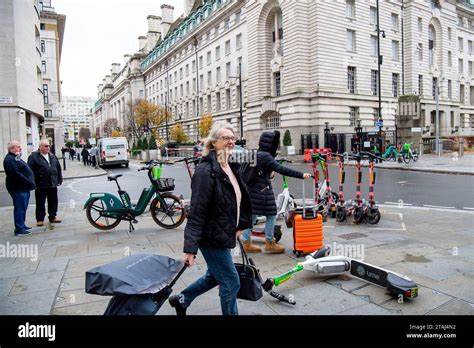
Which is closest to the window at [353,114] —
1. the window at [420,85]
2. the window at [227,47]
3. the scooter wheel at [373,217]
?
the window at [420,85]

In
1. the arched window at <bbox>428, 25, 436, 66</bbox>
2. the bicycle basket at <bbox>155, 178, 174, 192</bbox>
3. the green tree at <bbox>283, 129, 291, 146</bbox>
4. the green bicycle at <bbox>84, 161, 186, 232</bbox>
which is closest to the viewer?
the green bicycle at <bbox>84, 161, 186, 232</bbox>

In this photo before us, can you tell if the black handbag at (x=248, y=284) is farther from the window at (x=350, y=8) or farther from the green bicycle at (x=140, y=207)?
the window at (x=350, y=8)

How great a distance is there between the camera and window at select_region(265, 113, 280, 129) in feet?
141

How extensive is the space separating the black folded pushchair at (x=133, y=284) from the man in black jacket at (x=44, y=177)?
21.6 feet

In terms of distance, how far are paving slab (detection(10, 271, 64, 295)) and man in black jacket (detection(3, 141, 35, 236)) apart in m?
3.16

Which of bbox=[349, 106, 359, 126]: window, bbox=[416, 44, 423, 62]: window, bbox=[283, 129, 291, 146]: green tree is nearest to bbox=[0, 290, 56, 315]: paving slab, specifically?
bbox=[283, 129, 291, 146]: green tree

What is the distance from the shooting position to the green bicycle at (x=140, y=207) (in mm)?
8102

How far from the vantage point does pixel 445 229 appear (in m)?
7.61

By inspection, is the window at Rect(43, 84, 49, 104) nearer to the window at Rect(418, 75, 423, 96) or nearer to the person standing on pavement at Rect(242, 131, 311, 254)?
the window at Rect(418, 75, 423, 96)

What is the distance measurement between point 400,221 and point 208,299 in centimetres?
563

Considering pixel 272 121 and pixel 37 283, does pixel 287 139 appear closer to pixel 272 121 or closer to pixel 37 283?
pixel 272 121

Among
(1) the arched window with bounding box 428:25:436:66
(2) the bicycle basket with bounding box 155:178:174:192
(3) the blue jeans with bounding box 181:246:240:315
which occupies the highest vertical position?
(1) the arched window with bounding box 428:25:436:66

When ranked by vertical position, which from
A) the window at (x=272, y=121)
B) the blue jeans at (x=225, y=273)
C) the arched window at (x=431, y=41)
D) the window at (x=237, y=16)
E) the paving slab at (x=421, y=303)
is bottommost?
the paving slab at (x=421, y=303)
